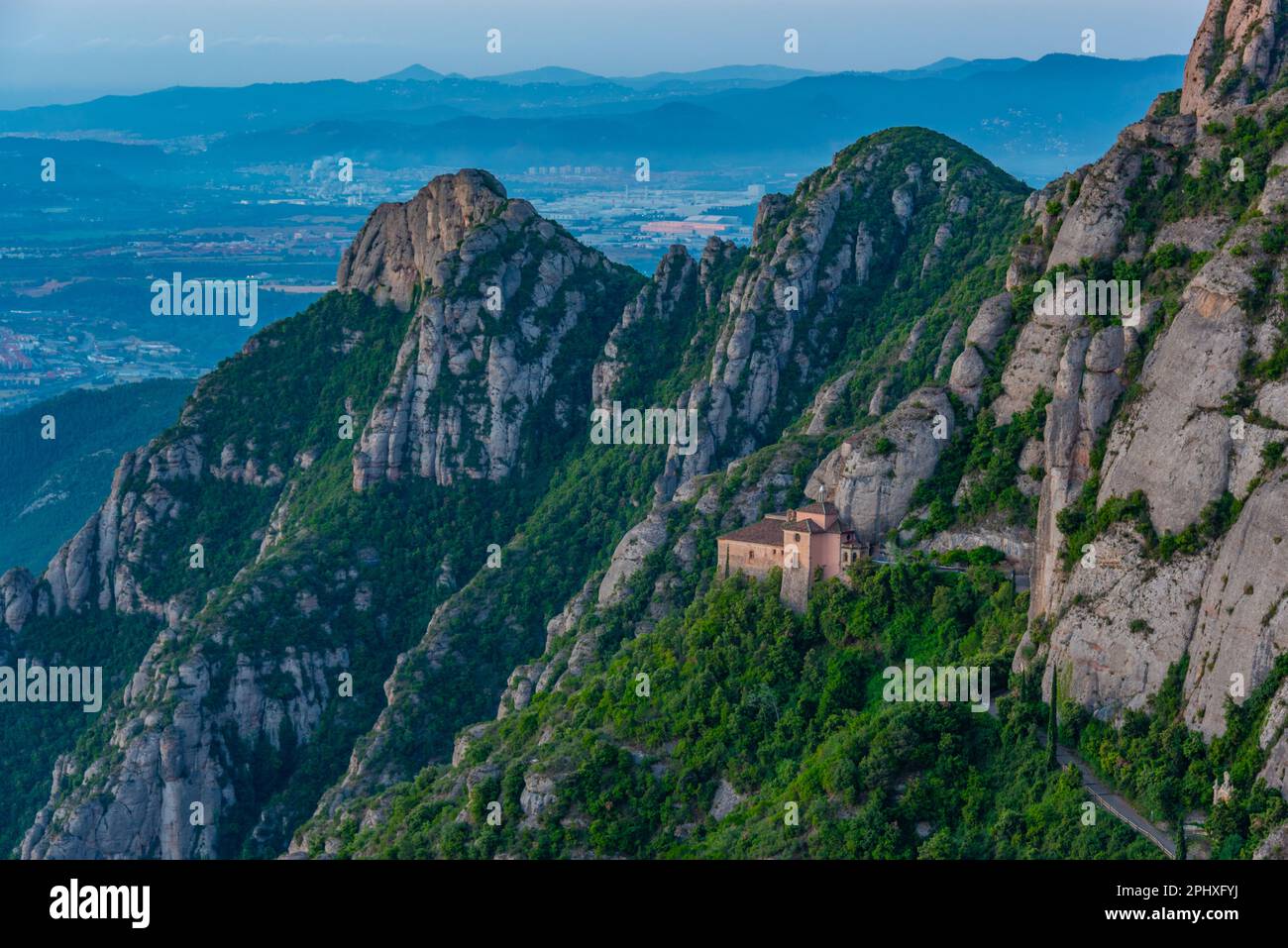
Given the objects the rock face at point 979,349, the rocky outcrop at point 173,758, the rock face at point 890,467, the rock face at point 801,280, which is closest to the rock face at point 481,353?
the rock face at point 801,280

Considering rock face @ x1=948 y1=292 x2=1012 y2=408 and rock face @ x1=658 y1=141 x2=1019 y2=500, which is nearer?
rock face @ x1=948 y1=292 x2=1012 y2=408

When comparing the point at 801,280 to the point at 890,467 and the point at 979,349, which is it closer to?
the point at 979,349

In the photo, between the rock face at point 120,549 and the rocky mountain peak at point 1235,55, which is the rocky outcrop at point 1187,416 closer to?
the rocky mountain peak at point 1235,55

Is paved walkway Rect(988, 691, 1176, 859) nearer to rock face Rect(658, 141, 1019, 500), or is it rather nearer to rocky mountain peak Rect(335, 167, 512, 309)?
rock face Rect(658, 141, 1019, 500)

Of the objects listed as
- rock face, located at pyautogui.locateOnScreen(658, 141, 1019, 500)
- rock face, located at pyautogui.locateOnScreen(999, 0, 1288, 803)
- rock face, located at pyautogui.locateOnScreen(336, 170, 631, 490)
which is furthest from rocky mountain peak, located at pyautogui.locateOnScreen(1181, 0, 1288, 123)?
rock face, located at pyautogui.locateOnScreen(336, 170, 631, 490)

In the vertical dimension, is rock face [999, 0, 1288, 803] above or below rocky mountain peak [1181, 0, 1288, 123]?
below

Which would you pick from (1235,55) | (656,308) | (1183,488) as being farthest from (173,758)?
(1183,488)
